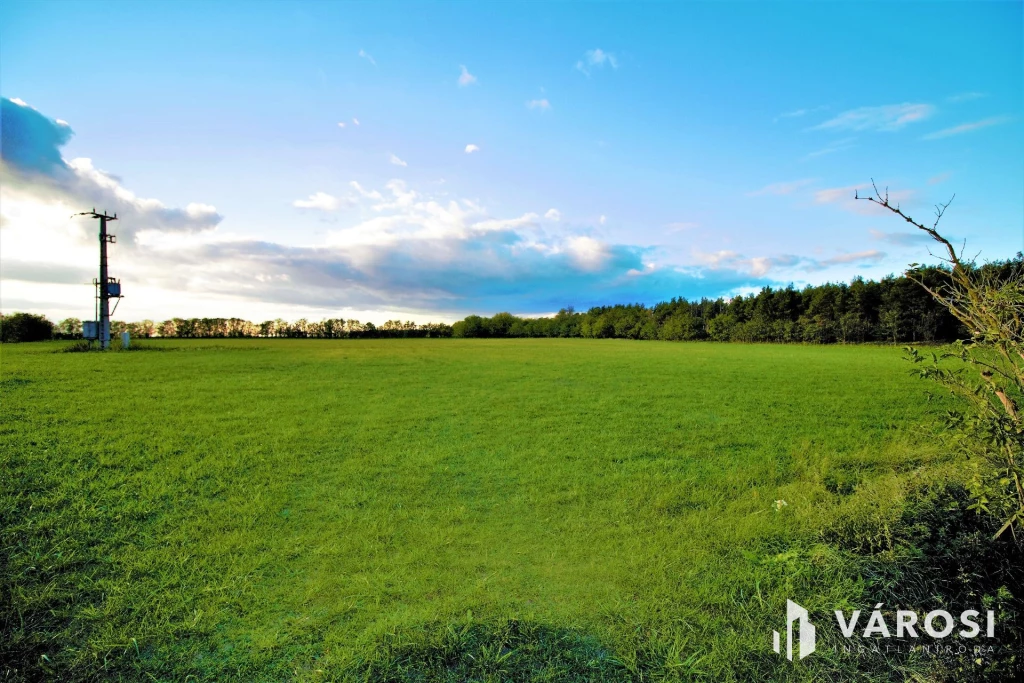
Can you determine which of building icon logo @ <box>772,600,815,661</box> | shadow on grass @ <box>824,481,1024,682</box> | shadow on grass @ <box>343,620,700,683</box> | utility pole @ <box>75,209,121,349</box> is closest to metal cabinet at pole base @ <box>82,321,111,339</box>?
utility pole @ <box>75,209,121,349</box>

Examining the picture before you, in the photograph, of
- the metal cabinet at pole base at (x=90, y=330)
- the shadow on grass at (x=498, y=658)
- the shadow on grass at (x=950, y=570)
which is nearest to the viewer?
Answer: the shadow on grass at (x=498, y=658)

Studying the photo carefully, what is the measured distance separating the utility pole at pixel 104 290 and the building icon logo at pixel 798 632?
29740mm

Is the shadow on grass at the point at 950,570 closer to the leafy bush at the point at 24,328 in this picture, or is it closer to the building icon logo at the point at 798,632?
the building icon logo at the point at 798,632

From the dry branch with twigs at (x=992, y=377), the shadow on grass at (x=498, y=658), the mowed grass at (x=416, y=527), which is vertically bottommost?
the shadow on grass at (x=498, y=658)

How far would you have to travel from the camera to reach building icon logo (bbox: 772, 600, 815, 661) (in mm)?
3887

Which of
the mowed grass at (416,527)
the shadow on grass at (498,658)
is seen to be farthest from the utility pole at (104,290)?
the shadow on grass at (498,658)

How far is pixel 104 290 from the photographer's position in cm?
2412

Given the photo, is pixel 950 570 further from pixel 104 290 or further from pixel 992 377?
pixel 104 290

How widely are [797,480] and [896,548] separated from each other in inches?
114

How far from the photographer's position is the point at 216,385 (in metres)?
14.5

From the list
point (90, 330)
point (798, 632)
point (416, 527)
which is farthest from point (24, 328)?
point (798, 632)

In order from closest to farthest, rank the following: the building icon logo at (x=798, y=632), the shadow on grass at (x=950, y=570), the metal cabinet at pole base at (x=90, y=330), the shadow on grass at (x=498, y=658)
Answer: the shadow on grass at (x=498, y=658) → the shadow on grass at (x=950, y=570) → the building icon logo at (x=798, y=632) → the metal cabinet at pole base at (x=90, y=330)

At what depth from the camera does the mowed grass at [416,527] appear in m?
3.93

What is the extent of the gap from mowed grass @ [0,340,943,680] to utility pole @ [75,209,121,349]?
13.2 m
